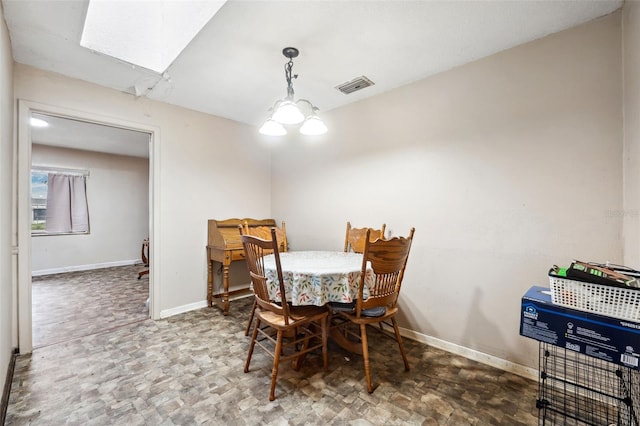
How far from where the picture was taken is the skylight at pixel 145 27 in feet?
5.17

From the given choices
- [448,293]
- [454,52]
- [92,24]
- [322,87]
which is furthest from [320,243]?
[92,24]

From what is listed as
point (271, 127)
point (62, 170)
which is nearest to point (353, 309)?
point (271, 127)

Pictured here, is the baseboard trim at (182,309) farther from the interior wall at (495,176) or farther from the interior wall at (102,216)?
the interior wall at (102,216)

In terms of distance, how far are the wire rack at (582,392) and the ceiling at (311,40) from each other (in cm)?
194

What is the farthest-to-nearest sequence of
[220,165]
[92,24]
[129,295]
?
[129,295] → [220,165] → [92,24]

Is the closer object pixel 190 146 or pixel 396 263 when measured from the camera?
pixel 396 263

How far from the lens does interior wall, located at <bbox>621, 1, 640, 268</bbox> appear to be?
1384 millimetres

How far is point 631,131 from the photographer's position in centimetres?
148

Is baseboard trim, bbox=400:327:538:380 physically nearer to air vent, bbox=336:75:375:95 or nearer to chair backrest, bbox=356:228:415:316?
chair backrest, bbox=356:228:415:316

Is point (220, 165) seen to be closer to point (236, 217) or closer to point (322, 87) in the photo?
point (236, 217)

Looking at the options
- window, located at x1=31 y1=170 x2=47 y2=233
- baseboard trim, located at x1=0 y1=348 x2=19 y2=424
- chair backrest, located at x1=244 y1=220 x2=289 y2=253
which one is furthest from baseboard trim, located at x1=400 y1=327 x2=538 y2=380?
window, located at x1=31 y1=170 x2=47 y2=233

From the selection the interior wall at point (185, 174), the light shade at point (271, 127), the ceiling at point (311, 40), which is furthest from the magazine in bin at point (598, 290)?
the interior wall at point (185, 174)

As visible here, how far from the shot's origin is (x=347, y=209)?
2998 mm

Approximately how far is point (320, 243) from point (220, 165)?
5.27 ft
